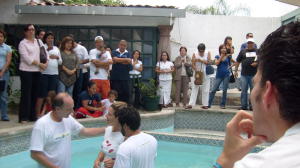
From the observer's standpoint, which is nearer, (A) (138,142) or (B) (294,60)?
(B) (294,60)

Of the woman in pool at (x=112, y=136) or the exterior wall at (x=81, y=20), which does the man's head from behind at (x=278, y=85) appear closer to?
the woman in pool at (x=112, y=136)

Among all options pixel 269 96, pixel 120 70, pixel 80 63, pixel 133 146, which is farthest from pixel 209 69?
pixel 269 96

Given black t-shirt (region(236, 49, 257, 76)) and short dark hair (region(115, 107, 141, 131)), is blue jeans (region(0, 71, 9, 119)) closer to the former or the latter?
short dark hair (region(115, 107, 141, 131))

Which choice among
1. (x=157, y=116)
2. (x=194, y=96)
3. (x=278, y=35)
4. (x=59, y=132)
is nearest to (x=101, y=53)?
(x=157, y=116)

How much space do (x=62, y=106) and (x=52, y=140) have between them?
34 cm

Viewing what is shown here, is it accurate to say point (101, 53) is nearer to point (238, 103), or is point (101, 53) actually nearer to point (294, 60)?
point (238, 103)

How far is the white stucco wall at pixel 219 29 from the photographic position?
46.2 feet

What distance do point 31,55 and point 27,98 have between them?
91 cm

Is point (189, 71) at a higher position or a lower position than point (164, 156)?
higher

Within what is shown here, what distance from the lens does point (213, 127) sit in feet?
32.1

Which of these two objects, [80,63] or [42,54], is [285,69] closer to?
[42,54]

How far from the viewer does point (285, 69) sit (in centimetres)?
101

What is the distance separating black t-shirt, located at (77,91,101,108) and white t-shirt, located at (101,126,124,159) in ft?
18.0

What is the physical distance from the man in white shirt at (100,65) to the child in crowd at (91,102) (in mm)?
288
